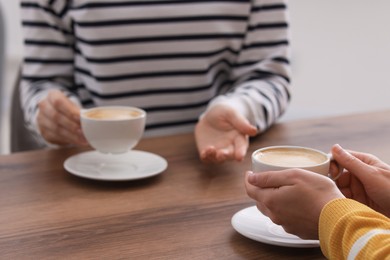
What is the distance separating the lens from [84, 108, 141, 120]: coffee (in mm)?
1027

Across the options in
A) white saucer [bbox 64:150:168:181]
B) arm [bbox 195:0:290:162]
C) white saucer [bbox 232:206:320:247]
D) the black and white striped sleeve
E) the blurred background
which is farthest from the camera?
the blurred background

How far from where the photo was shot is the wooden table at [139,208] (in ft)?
2.32

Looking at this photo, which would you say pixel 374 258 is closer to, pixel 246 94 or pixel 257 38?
pixel 246 94

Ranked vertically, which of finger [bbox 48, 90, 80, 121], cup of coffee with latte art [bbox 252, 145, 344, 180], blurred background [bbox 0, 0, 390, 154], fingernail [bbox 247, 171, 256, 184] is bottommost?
blurred background [bbox 0, 0, 390, 154]

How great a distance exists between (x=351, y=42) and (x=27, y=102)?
5.00 ft

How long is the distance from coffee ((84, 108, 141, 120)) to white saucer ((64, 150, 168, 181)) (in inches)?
2.5

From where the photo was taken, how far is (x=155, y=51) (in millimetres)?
1397

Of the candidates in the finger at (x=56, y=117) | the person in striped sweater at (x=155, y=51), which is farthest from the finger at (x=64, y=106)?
the person in striped sweater at (x=155, y=51)

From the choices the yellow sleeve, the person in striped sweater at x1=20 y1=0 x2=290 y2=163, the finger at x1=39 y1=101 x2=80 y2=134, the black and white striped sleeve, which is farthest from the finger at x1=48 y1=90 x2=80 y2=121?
the yellow sleeve

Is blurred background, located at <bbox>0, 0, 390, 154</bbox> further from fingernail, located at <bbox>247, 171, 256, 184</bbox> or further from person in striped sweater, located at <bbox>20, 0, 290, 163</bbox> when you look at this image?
fingernail, located at <bbox>247, 171, 256, 184</bbox>

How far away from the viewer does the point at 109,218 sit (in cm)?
80

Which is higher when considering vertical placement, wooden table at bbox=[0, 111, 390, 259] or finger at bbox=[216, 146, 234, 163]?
finger at bbox=[216, 146, 234, 163]

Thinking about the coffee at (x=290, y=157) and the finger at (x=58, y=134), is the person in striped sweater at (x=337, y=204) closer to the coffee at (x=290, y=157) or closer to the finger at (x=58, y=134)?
the coffee at (x=290, y=157)

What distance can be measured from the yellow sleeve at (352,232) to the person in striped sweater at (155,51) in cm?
68
